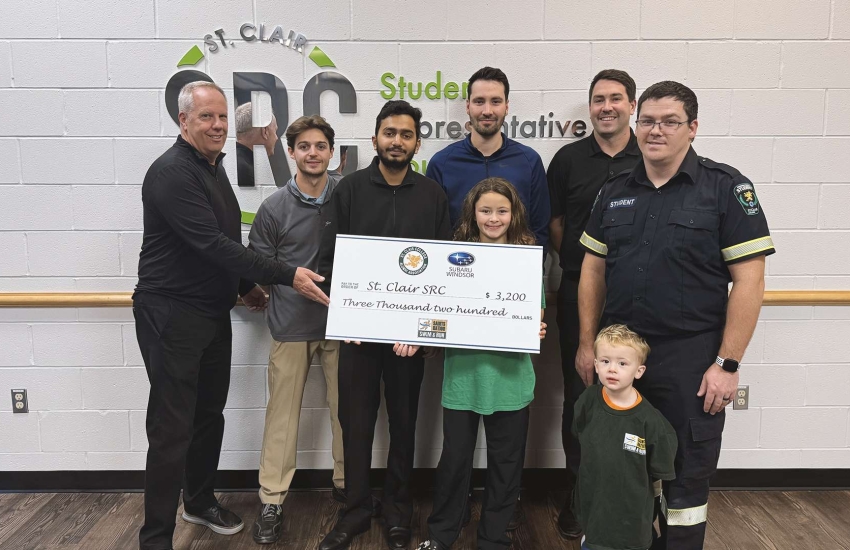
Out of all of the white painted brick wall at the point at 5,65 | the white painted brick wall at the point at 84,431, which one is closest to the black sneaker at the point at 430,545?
the white painted brick wall at the point at 84,431

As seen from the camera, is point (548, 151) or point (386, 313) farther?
point (548, 151)

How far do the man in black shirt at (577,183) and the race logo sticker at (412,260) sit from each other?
717mm

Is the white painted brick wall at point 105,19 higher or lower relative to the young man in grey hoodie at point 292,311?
higher

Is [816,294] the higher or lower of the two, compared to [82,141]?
lower

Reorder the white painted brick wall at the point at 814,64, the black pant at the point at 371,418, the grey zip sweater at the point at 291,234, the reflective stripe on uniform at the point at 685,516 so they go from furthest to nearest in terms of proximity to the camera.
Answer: the white painted brick wall at the point at 814,64 → the grey zip sweater at the point at 291,234 → the black pant at the point at 371,418 → the reflective stripe on uniform at the point at 685,516

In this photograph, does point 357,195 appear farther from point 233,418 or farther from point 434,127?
point 233,418

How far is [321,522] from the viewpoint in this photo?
2.42 m

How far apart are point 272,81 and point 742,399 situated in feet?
8.73

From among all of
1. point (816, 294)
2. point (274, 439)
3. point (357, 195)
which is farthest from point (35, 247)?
point (816, 294)

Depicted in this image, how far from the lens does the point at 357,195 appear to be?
2129 millimetres

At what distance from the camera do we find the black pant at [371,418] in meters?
2.17

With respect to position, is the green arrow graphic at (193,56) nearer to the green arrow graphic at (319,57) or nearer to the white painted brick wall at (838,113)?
the green arrow graphic at (319,57)

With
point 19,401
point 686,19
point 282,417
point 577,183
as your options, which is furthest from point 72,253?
point 686,19

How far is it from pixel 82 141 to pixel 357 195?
1.37m
